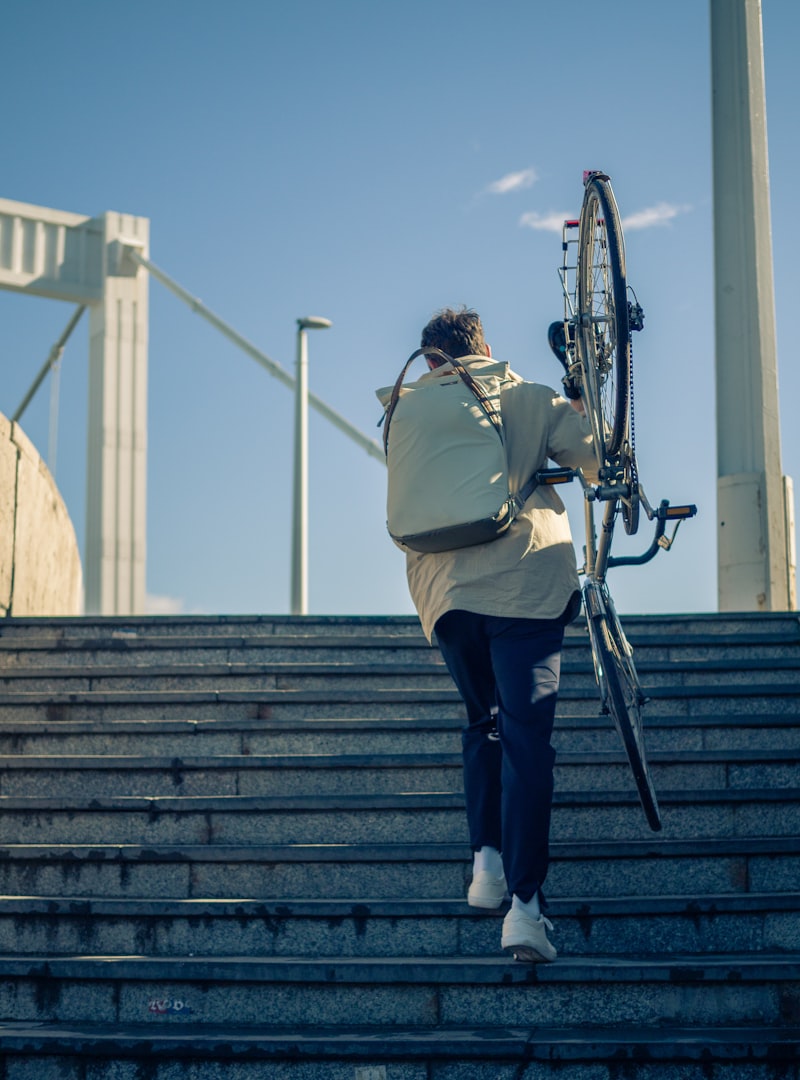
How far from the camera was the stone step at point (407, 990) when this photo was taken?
3.45m

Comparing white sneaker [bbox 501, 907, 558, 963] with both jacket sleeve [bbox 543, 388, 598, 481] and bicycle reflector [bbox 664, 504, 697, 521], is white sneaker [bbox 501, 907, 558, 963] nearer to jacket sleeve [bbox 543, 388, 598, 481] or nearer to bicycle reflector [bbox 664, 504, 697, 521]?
bicycle reflector [bbox 664, 504, 697, 521]

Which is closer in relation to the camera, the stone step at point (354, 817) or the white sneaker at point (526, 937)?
the white sneaker at point (526, 937)

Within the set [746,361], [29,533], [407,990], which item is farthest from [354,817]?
[746,361]

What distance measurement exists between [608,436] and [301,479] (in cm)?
1747

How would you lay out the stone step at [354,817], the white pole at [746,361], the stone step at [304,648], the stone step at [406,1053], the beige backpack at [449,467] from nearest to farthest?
the stone step at [406,1053]
the beige backpack at [449,467]
the stone step at [354,817]
the stone step at [304,648]
the white pole at [746,361]

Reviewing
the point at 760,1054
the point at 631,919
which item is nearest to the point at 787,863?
the point at 631,919

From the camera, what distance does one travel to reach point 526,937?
11.3 ft

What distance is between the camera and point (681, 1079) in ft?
10.4

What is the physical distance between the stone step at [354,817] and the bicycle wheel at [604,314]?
1196 mm

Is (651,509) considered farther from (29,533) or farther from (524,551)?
(29,533)

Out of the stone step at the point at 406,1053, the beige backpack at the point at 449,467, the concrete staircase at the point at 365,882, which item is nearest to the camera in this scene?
the stone step at the point at 406,1053

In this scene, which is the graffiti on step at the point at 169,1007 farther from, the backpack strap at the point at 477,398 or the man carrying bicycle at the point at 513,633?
the backpack strap at the point at 477,398

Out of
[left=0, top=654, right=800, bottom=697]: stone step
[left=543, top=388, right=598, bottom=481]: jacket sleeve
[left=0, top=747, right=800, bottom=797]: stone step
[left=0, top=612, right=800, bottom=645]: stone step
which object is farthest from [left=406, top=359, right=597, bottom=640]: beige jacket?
[left=0, top=612, right=800, bottom=645]: stone step

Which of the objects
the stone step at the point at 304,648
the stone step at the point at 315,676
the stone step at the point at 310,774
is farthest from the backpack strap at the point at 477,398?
the stone step at the point at 304,648
